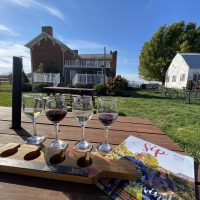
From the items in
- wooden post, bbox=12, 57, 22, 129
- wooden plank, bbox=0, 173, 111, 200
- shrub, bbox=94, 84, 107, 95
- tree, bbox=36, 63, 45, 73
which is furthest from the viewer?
tree, bbox=36, 63, 45, 73

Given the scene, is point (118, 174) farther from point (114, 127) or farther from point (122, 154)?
point (114, 127)

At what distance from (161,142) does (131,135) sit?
7.5 inches

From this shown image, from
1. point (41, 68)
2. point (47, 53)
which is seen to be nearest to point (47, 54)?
point (47, 53)

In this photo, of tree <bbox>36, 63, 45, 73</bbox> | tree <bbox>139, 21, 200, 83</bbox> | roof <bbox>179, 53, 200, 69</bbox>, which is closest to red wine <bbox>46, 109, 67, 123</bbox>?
tree <bbox>36, 63, 45, 73</bbox>

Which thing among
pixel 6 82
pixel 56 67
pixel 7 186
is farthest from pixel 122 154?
pixel 6 82

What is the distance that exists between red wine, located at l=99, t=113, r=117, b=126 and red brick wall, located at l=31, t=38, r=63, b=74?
80.6 feet

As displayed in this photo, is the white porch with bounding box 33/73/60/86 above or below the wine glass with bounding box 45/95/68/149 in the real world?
above

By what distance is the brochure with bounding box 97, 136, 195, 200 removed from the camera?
675 millimetres

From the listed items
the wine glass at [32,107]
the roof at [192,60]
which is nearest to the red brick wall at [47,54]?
the roof at [192,60]

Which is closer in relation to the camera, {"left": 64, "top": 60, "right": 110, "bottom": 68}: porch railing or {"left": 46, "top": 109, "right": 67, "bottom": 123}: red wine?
{"left": 46, "top": 109, "right": 67, "bottom": 123}: red wine

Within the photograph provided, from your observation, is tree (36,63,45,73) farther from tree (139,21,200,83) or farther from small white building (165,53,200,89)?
tree (139,21,200,83)

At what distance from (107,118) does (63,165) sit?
366mm

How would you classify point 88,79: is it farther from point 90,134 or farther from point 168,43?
point 90,134

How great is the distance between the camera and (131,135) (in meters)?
1.29
